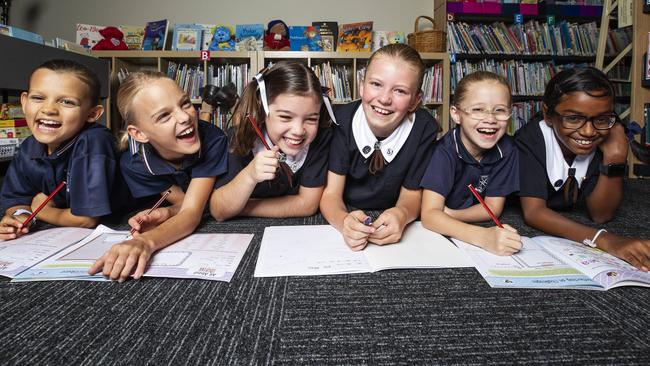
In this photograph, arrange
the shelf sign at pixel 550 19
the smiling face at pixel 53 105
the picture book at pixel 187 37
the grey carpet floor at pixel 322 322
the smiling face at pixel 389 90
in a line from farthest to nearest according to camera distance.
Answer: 1. the shelf sign at pixel 550 19
2. the picture book at pixel 187 37
3. the smiling face at pixel 389 90
4. the smiling face at pixel 53 105
5. the grey carpet floor at pixel 322 322

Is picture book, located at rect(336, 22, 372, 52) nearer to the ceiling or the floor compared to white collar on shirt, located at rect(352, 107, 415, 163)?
nearer to the ceiling

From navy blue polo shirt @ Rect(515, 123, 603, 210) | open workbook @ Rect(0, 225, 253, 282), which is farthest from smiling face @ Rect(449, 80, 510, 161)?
open workbook @ Rect(0, 225, 253, 282)

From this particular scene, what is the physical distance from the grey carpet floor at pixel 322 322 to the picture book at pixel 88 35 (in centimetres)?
300

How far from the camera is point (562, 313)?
0.64 metres

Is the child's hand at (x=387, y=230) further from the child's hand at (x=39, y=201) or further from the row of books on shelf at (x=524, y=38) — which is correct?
the row of books on shelf at (x=524, y=38)

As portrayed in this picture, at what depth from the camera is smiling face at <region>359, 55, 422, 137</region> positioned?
117cm

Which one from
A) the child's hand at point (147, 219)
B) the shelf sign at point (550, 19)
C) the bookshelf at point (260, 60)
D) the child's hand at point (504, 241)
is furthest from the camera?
the shelf sign at point (550, 19)

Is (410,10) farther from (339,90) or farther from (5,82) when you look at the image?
(5,82)

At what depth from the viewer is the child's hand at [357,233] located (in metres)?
0.88

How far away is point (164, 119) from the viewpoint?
108 centimetres

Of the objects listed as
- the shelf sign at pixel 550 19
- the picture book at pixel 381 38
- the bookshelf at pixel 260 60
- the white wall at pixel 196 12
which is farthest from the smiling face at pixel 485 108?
the shelf sign at pixel 550 19

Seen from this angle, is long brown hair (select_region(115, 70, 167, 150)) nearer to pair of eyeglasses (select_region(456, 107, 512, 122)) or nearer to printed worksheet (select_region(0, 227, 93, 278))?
printed worksheet (select_region(0, 227, 93, 278))

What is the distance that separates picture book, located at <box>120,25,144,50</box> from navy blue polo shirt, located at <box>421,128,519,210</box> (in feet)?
9.66

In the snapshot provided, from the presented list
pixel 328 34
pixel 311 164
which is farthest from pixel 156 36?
pixel 311 164
